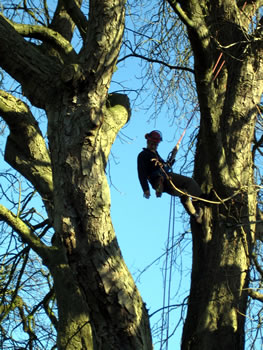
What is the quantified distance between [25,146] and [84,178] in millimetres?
1627

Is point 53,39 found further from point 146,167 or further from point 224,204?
point 224,204

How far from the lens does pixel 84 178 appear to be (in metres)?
3.63

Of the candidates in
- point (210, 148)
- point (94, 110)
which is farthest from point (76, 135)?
point (210, 148)

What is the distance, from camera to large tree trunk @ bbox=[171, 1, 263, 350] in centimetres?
427

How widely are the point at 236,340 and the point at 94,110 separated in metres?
1.99

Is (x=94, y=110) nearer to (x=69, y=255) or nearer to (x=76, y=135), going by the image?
(x=76, y=135)

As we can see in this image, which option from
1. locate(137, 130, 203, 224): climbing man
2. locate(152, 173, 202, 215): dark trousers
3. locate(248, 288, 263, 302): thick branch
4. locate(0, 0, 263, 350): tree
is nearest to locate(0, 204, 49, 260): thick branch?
locate(0, 0, 263, 350): tree

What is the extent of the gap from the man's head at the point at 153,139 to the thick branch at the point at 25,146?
1781 mm

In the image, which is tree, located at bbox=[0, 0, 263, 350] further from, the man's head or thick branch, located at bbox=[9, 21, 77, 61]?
the man's head

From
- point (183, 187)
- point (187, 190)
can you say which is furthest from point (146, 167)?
point (187, 190)

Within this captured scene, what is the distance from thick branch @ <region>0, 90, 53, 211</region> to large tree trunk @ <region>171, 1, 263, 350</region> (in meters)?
1.45

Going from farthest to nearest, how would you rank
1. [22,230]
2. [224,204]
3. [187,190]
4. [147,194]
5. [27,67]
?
[147,194] → [187,190] → [22,230] → [224,204] → [27,67]

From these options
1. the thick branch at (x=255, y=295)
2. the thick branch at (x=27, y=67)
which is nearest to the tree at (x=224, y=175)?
the thick branch at (x=255, y=295)

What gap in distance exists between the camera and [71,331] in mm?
4809
